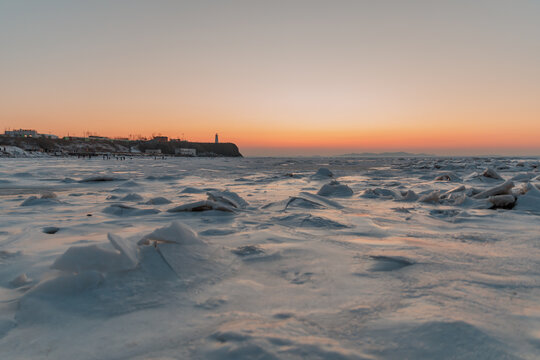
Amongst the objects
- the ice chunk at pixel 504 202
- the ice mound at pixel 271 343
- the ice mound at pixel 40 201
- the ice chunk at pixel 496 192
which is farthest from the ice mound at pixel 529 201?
the ice mound at pixel 40 201

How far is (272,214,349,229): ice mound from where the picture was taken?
2.66m

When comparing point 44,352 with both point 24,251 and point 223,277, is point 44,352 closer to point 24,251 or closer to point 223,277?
point 223,277

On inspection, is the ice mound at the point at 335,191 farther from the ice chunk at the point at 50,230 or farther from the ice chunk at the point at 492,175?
the ice chunk at the point at 492,175

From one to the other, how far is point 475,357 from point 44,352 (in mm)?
1320

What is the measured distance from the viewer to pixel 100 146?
301 ft

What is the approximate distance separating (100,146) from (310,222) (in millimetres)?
104697

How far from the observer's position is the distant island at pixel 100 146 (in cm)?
6612

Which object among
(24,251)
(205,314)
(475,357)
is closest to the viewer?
(475,357)

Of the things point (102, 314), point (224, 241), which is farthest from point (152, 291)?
point (224, 241)

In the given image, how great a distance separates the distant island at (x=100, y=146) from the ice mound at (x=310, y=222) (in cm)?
5338

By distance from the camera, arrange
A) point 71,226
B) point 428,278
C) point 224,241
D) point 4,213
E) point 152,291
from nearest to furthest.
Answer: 1. point 152,291
2. point 428,278
3. point 224,241
4. point 71,226
5. point 4,213

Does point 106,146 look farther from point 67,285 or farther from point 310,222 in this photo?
point 67,285

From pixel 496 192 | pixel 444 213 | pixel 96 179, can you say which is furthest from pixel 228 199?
pixel 96 179

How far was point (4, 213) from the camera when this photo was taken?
10.6 ft
